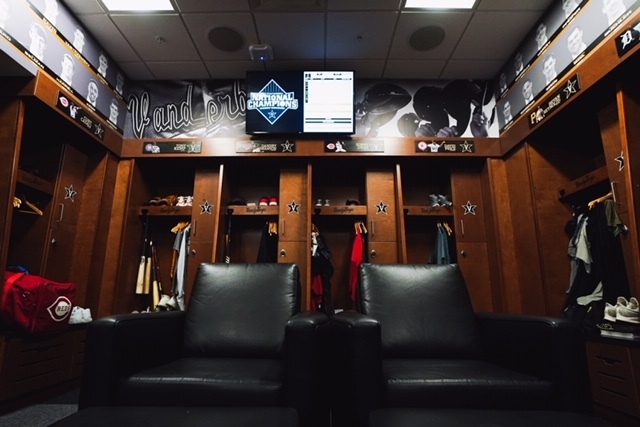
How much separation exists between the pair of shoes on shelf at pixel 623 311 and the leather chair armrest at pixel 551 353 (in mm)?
1087

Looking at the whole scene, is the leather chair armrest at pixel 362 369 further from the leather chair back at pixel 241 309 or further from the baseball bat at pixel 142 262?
the baseball bat at pixel 142 262

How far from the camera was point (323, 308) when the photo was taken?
3584mm

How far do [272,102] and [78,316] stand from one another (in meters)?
2.85

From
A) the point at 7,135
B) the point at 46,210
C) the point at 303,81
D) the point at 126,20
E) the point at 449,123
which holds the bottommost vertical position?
the point at 46,210

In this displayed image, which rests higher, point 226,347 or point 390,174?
point 390,174

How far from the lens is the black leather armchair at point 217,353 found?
1.28 m

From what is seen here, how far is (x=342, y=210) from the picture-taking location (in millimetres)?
3803

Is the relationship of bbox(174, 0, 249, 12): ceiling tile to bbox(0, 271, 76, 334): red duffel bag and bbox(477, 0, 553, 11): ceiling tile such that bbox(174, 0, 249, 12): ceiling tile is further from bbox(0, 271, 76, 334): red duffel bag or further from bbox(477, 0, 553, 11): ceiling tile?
bbox(0, 271, 76, 334): red duffel bag

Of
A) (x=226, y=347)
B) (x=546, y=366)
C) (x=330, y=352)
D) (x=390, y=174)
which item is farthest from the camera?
(x=390, y=174)

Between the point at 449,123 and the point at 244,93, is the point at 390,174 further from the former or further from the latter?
the point at 244,93

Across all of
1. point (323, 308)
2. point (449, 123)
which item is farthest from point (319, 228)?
point (449, 123)

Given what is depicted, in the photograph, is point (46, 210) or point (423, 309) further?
point (46, 210)

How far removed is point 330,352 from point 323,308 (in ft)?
6.46

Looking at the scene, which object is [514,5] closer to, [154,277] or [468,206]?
[468,206]
